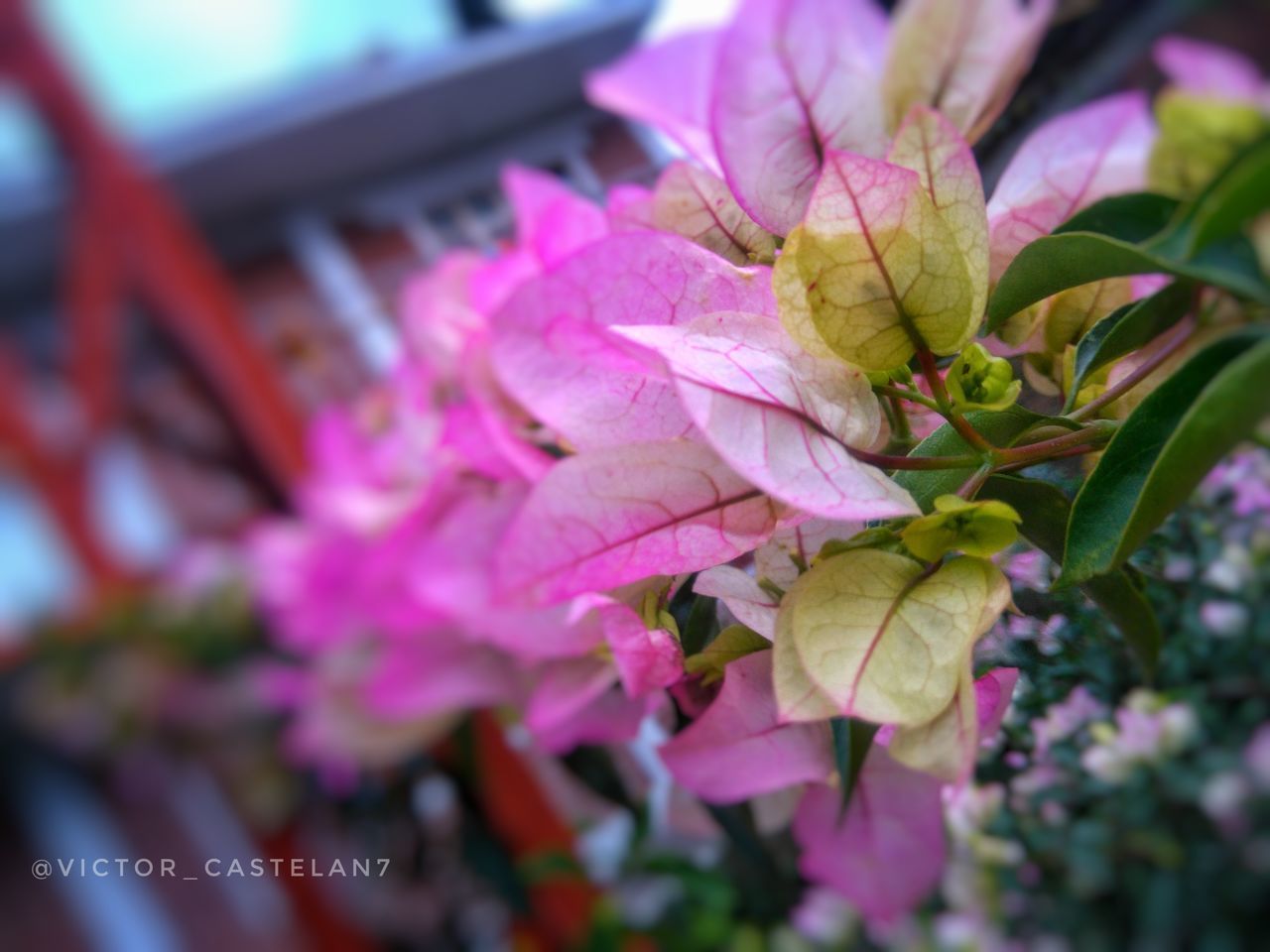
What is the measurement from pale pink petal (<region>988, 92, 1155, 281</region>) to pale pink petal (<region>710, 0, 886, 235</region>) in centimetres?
4

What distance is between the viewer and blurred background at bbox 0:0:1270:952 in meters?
0.47

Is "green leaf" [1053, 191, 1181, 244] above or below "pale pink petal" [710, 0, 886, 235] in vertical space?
below

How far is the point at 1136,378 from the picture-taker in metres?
0.15

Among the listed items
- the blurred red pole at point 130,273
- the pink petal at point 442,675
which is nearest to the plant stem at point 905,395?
the pink petal at point 442,675

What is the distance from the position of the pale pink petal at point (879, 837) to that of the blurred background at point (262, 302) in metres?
0.15

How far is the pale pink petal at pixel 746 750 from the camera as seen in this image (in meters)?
0.18

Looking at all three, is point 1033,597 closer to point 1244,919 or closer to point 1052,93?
point 1052,93

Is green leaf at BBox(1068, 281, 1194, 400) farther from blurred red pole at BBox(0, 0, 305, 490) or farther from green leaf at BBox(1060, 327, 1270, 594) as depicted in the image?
blurred red pole at BBox(0, 0, 305, 490)

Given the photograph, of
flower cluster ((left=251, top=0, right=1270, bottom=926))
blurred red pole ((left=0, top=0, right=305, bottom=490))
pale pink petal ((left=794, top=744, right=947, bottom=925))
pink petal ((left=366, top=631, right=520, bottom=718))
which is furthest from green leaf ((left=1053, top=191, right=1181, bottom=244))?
blurred red pole ((left=0, top=0, right=305, bottom=490))

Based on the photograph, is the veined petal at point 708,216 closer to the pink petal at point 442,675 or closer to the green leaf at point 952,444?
the green leaf at point 952,444

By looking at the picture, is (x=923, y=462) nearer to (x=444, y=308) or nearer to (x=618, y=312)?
(x=618, y=312)

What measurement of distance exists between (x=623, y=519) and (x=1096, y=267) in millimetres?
83

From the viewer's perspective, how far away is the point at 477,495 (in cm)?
28

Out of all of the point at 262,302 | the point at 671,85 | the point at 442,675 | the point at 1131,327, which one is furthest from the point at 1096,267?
the point at 262,302
